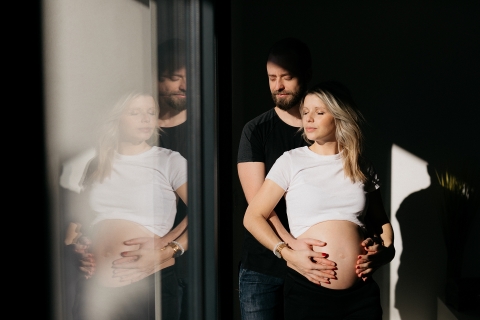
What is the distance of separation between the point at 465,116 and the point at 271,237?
4.70ft

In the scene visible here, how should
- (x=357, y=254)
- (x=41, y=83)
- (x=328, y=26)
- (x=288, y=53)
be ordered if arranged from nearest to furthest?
1. (x=41, y=83)
2. (x=357, y=254)
3. (x=288, y=53)
4. (x=328, y=26)

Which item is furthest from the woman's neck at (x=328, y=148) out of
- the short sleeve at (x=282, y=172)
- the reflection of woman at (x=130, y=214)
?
the reflection of woman at (x=130, y=214)

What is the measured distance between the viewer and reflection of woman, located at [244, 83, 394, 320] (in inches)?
92.4

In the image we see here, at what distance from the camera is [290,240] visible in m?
2.45

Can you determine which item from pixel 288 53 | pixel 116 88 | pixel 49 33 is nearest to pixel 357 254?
pixel 288 53

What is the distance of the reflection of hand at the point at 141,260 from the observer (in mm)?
1020

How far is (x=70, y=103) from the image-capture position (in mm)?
756

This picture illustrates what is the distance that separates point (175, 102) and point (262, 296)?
4.37 ft

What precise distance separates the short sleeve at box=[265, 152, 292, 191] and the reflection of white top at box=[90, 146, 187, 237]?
869 mm

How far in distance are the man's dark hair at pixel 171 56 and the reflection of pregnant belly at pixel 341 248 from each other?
1.04m

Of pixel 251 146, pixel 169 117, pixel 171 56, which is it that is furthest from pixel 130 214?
pixel 251 146

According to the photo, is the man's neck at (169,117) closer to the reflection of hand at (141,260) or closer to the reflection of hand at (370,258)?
the reflection of hand at (141,260)

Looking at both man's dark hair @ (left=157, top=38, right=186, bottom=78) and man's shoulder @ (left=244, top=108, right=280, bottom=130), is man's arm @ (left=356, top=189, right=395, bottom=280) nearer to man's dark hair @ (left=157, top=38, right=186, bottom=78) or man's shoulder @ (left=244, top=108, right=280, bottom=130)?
man's shoulder @ (left=244, top=108, right=280, bottom=130)

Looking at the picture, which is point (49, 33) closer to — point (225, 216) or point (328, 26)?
point (225, 216)
